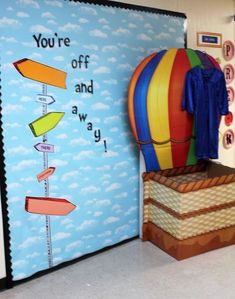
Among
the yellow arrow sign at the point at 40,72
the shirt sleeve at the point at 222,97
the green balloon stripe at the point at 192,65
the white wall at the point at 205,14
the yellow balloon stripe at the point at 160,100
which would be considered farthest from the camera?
the white wall at the point at 205,14

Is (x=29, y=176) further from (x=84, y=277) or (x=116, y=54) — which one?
(x=116, y=54)

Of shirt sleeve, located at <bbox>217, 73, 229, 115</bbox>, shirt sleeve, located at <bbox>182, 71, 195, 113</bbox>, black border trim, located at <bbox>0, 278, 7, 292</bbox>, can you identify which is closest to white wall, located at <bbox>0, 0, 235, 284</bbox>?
shirt sleeve, located at <bbox>217, 73, 229, 115</bbox>

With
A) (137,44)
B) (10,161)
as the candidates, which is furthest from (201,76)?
(10,161)

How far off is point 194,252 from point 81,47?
1793 millimetres

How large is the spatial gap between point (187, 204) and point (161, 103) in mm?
781

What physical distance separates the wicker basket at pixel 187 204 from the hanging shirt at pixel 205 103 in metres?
0.28

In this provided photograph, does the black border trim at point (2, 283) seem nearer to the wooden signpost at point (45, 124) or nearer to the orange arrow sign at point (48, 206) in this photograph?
the wooden signpost at point (45, 124)

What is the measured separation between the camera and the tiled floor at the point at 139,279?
2.19 meters

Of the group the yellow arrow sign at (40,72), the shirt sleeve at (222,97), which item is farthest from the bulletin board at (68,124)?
the shirt sleeve at (222,97)

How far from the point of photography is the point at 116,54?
258 centimetres

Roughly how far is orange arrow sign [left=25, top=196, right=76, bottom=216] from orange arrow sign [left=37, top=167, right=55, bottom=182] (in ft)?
0.47

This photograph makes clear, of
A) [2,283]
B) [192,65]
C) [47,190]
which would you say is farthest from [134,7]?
[2,283]

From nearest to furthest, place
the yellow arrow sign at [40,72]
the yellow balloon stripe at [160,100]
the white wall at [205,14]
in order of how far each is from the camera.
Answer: the yellow arrow sign at [40,72] → the yellow balloon stripe at [160,100] → the white wall at [205,14]

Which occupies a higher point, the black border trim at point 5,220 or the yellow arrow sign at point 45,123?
the yellow arrow sign at point 45,123
